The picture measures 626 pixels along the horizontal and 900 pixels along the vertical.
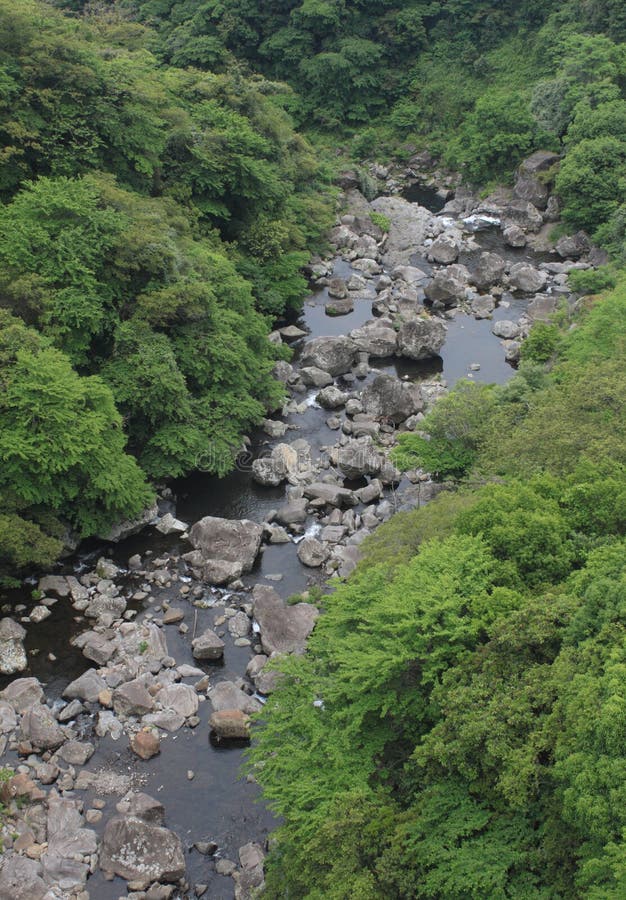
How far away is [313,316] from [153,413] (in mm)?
16947

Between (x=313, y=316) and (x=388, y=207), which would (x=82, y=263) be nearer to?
(x=313, y=316)

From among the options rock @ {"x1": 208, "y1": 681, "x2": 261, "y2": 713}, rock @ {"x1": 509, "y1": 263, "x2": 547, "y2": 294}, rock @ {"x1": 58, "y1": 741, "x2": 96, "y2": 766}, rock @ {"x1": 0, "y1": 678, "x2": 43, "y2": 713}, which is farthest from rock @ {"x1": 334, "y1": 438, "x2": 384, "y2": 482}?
rock @ {"x1": 509, "y1": 263, "x2": 547, "y2": 294}

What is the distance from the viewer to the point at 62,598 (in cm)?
2314

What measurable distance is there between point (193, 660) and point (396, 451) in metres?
10.4

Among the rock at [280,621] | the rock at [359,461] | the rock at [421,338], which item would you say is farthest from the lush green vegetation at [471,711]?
the rock at [421,338]

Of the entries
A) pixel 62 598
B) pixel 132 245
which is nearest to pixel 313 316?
pixel 132 245

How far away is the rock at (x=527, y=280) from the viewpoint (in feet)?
143

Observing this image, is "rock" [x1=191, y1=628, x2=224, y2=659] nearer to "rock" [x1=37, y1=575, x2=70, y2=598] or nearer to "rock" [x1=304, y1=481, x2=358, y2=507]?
"rock" [x1=37, y1=575, x2=70, y2=598]

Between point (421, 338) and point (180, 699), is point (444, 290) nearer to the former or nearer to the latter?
point (421, 338)

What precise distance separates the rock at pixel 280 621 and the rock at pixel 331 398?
11.9 metres

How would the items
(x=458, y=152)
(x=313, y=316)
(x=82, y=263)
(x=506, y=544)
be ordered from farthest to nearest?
(x=458, y=152)
(x=313, y=316)
(x=82, y=263)
(x=506, y=544)

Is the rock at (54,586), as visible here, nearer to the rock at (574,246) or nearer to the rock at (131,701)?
the rock at (131,701)

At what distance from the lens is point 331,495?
90.3 ft

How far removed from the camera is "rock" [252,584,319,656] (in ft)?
70.6
